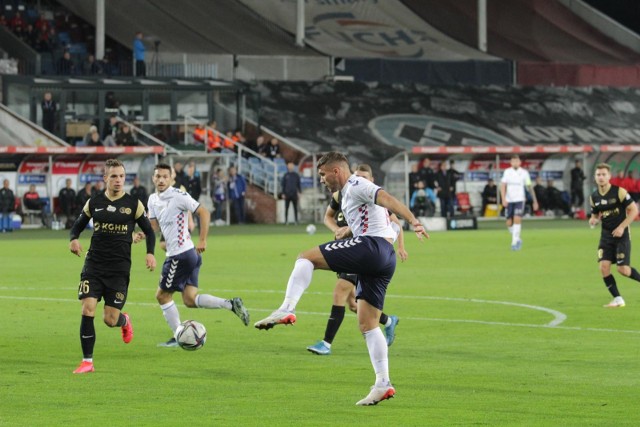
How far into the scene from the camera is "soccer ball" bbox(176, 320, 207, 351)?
15.5m

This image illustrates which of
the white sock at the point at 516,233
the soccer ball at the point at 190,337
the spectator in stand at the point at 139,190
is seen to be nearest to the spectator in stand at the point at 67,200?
the spectator in stand at the point at 139,190

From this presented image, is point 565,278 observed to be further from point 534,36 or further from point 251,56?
point 534,36

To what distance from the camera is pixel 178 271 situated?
16969 millimetres

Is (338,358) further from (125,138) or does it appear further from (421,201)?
(125,138)

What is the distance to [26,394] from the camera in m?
12.7

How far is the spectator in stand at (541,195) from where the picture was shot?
188 feet

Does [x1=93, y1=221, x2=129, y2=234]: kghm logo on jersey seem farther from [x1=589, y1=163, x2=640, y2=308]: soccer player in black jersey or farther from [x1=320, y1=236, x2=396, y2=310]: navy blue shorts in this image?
[x1=589, y1=163, x2=640, y2=308]: soccer player in black jersey

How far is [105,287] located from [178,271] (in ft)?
6.88

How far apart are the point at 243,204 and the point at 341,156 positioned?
4140 centimetres

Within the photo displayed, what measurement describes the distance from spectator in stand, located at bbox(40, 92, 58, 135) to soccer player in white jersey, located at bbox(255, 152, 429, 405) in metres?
42.2

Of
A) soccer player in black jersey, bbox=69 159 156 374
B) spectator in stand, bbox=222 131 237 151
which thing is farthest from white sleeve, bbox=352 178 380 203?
spectator in stand, bbox=222 131 237 151

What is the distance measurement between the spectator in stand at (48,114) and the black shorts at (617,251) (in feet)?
116

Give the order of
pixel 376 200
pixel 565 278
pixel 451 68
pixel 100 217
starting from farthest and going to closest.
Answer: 1. pixel 451 68
2. pixel 565 278
3. pixel 100 217
4. pixel 376 200

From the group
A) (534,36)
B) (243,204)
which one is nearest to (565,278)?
(243,204)
